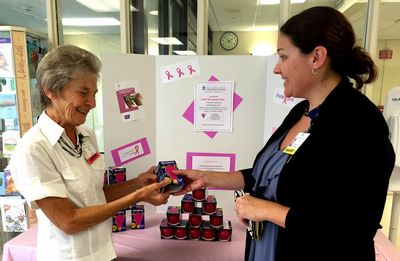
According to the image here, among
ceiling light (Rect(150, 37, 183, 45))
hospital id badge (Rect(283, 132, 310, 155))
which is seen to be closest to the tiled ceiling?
ceiling light (Rect(150, 37, 183, 45))

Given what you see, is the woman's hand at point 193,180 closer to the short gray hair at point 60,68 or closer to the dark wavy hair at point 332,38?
the short gray hair at point 60,68

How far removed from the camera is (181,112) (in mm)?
2084

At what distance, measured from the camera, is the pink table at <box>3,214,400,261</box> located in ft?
5.20

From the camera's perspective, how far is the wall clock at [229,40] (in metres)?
5.28

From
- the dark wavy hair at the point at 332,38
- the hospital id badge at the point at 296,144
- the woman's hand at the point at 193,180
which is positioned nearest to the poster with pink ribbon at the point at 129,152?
the woman's hand at the point at 193,180

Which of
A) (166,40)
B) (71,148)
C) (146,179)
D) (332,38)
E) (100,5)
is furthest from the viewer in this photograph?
(100,5)

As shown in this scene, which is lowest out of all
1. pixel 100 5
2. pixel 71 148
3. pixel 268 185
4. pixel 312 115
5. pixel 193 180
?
pixel 193 180

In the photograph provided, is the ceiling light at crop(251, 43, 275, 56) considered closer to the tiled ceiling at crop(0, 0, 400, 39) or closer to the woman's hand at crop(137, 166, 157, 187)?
the tiled ceiling at crop(0, 0, 400, 39)

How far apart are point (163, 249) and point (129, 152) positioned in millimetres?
669

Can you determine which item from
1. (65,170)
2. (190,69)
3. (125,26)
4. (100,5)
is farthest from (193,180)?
(100,5)

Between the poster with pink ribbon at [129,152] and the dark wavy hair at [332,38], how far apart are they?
4.22ft

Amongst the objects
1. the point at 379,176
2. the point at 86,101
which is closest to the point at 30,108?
the point at 86,101

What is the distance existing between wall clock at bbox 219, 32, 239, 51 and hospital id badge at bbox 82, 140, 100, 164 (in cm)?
389

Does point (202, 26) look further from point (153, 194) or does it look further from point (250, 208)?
point (250, 208)
